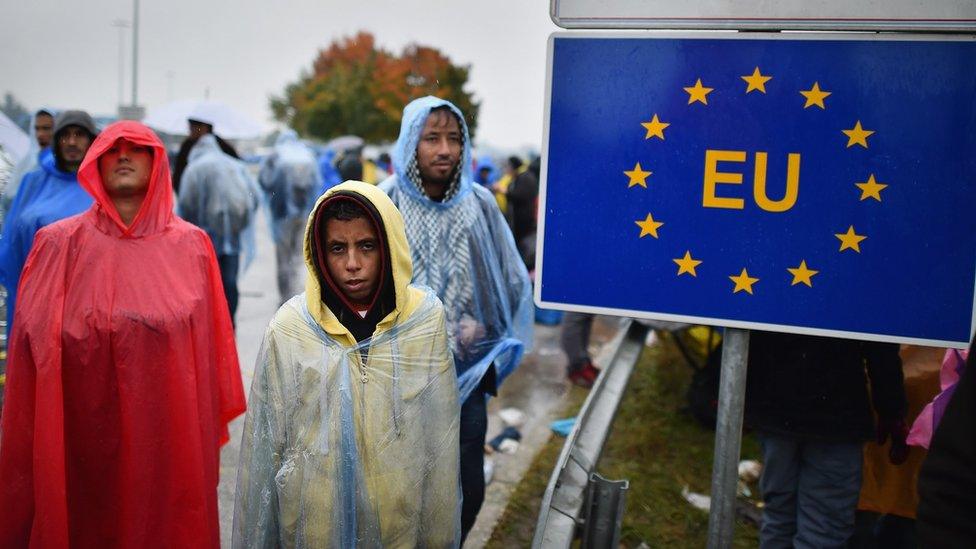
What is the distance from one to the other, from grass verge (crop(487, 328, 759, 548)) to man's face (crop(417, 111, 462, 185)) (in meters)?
1.77

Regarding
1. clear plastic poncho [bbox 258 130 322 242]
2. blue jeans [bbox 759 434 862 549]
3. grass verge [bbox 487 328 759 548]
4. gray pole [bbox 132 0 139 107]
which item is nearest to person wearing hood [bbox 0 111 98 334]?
grass verge [bbox 487 328 759 548]

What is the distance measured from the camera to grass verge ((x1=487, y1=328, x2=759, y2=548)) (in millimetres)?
3807

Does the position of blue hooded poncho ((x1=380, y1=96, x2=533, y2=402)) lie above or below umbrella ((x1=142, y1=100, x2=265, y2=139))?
below

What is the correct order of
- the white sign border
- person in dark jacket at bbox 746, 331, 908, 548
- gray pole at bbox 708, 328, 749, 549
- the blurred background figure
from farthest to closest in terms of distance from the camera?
the blurred background figure < person in dark jacket at bbox 746, 331, 908, 548 < gray pole at bbox 708, 328, 749, 549 < the white sign border

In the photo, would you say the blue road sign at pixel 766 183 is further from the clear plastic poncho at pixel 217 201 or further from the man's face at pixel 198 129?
the man's face at pixel 198 129

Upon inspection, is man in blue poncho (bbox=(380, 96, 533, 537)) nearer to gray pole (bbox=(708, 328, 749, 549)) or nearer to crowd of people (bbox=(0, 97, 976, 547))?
crowd of people (bbox=(0, 97, 976, 547))

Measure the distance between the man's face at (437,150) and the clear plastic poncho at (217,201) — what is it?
3.59m

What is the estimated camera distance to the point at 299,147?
10.4 m

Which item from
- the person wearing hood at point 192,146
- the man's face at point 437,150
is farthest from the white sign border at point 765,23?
the person wearing hood at point 192,146

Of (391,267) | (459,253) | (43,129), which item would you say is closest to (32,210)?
(43,129)

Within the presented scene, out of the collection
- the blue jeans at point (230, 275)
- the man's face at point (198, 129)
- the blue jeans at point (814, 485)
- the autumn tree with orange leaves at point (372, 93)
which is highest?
the autumn tree with orange leaves at point (372, 93)

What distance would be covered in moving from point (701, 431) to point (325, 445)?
3628mm

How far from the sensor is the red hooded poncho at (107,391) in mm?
2727

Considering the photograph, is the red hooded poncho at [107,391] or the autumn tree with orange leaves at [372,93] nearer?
the red hooded poncho at [107,391]
